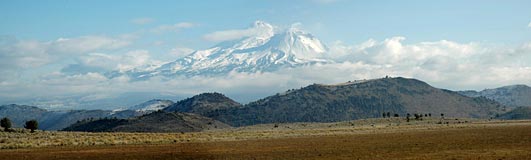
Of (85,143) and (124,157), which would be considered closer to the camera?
(124,157)

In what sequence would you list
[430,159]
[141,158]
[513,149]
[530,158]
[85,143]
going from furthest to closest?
[85,143] → [141,158] → [513,149] → [430,159] → [530,158]

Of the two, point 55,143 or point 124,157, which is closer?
point 124,157

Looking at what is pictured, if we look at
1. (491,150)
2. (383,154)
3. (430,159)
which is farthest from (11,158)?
(491,150)

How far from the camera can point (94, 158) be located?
1981 inches

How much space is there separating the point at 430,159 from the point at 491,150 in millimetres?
8696

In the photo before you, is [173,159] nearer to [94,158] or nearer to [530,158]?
[94,158]

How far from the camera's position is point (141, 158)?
1930 inches

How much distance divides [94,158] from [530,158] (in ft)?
112

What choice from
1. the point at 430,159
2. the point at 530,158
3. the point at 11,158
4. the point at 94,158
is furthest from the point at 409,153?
the point at 11,158

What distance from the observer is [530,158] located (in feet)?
121

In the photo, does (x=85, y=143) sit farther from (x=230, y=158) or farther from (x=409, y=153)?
(x=409, y=153)

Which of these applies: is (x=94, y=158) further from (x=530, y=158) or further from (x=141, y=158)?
(x=530, y=158)

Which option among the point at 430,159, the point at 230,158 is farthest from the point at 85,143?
the point at 430,159

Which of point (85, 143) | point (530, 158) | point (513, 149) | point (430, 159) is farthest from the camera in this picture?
point (85, 143)
